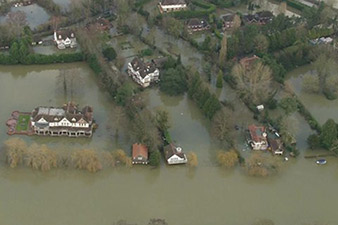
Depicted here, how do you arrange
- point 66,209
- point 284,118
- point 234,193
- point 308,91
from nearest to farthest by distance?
point 66,209 → point 234,193 → point 284,118 → point 308,91

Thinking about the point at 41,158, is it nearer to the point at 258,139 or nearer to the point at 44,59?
the point at 44,59

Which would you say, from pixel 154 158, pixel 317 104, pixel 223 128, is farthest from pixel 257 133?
pixel 317 104

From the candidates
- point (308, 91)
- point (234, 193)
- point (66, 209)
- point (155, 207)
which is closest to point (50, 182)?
point (66, 209)

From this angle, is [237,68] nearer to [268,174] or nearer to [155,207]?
[268,174]

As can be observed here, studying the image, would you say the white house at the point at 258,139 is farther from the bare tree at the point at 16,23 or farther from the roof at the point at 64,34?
the bare tree at the point at 16,23

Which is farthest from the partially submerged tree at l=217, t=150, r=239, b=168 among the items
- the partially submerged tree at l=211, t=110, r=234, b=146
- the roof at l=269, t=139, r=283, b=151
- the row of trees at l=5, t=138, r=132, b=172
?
the row of trees at l=5, t=138, r=132, b=172

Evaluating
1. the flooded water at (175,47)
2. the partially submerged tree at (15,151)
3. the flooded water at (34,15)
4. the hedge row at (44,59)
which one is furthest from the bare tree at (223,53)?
the flooded water at (34,15)
